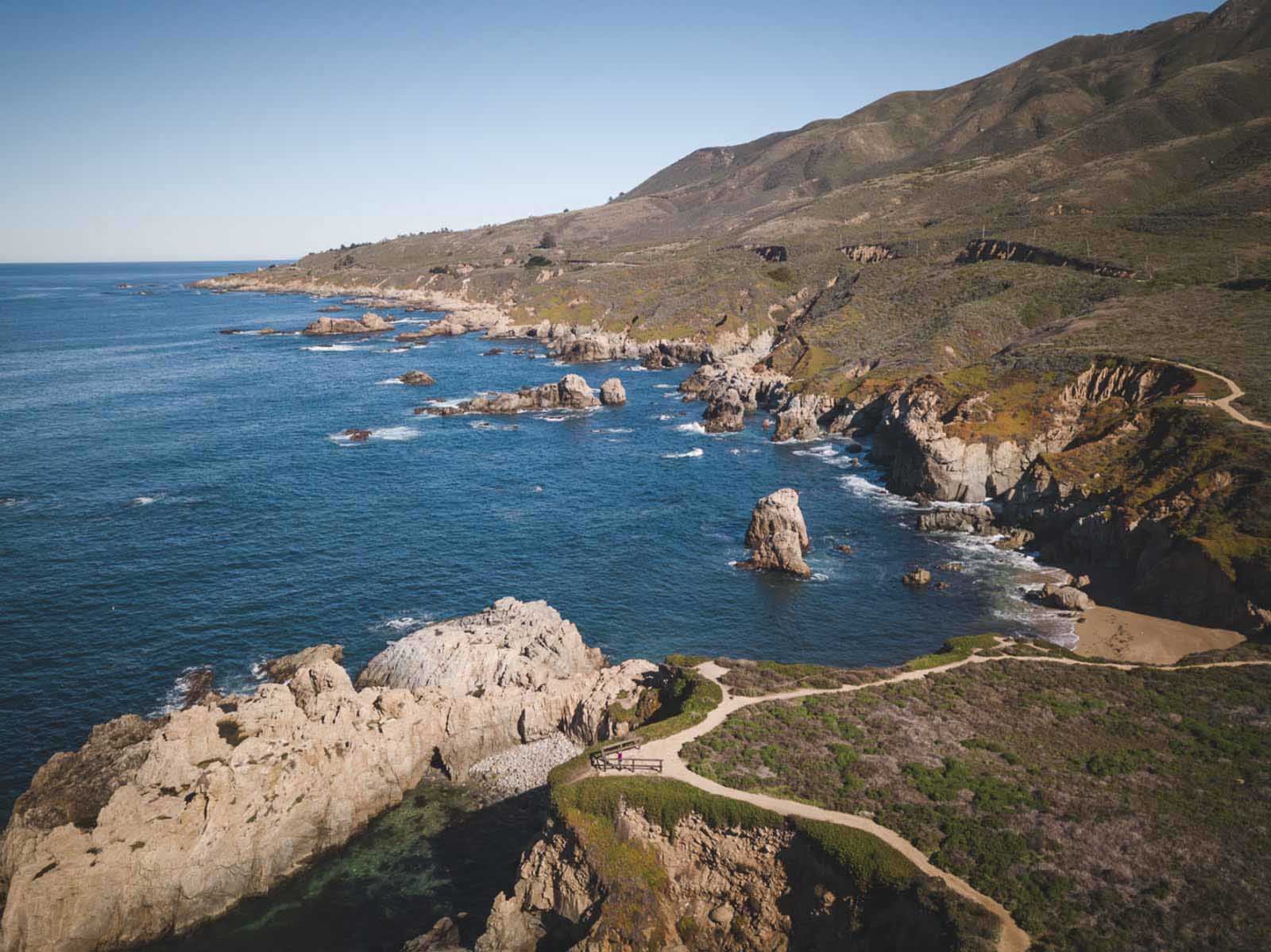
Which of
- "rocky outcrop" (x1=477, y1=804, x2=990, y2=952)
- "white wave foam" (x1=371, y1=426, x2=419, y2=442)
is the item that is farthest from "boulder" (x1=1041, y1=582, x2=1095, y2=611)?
"white wave foam" (x1=371, y1=426, x2=419, y2=442)

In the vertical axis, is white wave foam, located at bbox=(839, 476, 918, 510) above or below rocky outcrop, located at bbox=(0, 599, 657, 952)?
below

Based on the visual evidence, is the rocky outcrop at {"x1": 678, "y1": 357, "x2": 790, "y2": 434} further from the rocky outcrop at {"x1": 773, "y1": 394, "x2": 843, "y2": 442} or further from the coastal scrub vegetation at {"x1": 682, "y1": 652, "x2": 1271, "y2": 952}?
the coastal scrub vegetation at {"x1": 682, "y1": 652, "x2": 1271, "y2": 952}

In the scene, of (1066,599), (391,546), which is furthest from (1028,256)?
(391,546)

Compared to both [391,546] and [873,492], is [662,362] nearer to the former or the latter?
[873,492]

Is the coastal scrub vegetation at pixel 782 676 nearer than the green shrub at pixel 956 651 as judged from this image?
Yes

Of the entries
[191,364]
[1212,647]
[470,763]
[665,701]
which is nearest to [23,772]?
[470,763]

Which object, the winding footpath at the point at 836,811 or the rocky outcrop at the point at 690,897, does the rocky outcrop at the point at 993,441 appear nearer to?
the winding footpath at the point at 836,811

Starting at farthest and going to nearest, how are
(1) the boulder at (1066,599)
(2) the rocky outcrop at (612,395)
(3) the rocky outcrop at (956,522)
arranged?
(2) the rocky outcrop at (612,395) → (3) the rocky outcrop at (956,522) → (1) the boulder at (1066,599)

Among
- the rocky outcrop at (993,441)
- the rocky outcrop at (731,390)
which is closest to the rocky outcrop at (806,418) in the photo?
the rocky outcrop at (731,390)
